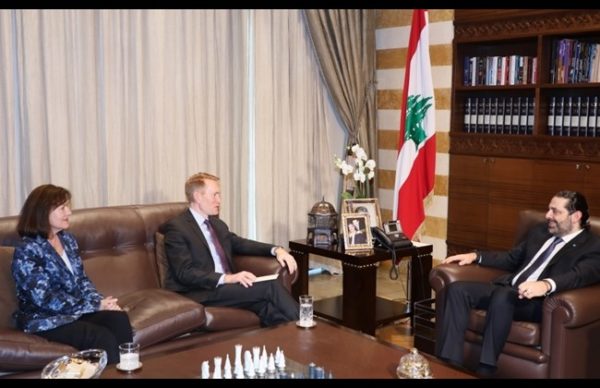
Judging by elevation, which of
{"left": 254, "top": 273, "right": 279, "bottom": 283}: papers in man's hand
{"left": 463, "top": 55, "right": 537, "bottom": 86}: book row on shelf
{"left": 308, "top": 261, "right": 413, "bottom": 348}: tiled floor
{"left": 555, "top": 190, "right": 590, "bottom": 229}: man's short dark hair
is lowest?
{"left": 308, "top": 261, "right": 413, "bottom": 348}: tiled floor

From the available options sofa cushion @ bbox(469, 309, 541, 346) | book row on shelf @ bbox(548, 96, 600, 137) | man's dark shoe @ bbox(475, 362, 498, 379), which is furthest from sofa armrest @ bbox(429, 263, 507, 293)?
book row on shelf @ bbox(548, 96, 600, 137)

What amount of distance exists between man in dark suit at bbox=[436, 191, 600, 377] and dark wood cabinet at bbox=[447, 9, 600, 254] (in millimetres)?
1118

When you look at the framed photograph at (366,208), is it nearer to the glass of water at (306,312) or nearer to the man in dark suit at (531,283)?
the man in dark suit at (531,283)

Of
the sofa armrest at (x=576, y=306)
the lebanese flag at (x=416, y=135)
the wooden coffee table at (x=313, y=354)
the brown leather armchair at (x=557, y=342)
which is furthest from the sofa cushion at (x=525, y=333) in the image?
the lebanese flag at (x=416, y=135)

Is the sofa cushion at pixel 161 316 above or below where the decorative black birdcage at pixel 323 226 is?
below

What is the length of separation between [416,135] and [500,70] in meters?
0.84

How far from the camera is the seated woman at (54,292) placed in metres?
2.88

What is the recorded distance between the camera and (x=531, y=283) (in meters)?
3.12

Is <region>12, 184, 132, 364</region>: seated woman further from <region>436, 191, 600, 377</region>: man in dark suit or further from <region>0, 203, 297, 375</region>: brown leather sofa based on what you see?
<region>436, 191, 600, 377</region>: man in dark suit

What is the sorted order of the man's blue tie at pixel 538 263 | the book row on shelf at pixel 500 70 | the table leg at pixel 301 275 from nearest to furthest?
1. the man's blue tie at pixel 538 263
2. the table leg at pixel 301 275
3. the book row on shelf at pixel 500 70

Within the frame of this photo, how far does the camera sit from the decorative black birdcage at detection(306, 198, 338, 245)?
13.8 ft

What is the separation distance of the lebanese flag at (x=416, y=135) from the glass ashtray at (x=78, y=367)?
8.73ft

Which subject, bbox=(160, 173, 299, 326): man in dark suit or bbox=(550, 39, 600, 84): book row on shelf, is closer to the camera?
bbox=(160, 173, 299, 326): man in dark suit

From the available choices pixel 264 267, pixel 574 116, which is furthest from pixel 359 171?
pixel 574 116
